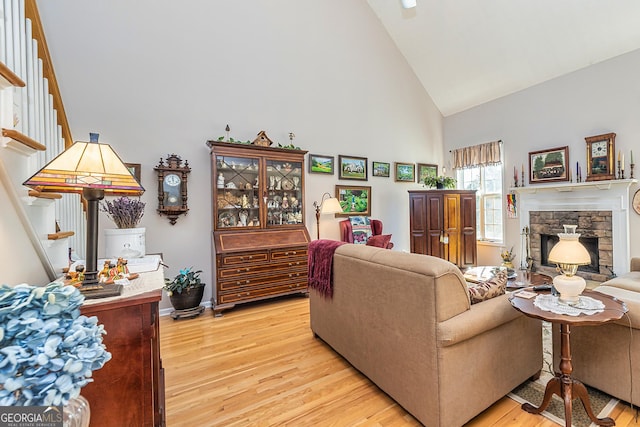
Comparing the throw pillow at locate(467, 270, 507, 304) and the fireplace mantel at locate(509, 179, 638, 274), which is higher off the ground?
the fireplace mantel at locate(509, 179, 638, 274)

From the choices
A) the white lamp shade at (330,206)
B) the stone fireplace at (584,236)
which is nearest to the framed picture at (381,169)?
the white lamp shade at (330,206)

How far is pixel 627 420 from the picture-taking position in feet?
5.31

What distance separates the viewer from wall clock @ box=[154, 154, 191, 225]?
3.42m

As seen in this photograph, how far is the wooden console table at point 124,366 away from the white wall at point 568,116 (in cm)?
553

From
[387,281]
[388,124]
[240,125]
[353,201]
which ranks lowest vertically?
[387,281]

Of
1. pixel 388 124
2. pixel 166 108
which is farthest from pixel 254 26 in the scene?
pixel 388 124

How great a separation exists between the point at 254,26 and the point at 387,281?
416 cm

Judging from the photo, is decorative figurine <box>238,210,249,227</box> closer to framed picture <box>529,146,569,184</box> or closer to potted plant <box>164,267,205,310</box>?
potted plant <box>164,267,205,310</box>

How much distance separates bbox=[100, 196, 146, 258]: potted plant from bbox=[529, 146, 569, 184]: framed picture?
5.64 meters

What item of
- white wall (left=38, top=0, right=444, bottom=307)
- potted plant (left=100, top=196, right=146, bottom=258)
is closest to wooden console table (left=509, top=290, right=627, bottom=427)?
potted plant (left=100, top=196, right=146, bottom=258)

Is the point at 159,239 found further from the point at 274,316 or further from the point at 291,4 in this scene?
the point at 291,4

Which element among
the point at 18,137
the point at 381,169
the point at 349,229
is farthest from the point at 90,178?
the point at 381,169

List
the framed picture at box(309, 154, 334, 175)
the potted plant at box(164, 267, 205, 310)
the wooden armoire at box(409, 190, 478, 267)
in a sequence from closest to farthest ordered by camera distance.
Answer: the potted plant at box(164, 267, 205, 310) → the framed picture at box(309, 154, 334, 175) → the wooden armoire at box(409, 190, 478, 267)

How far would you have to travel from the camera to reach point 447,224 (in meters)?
5.02
